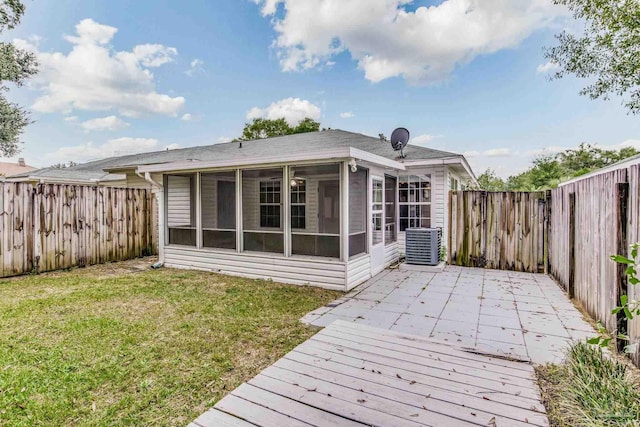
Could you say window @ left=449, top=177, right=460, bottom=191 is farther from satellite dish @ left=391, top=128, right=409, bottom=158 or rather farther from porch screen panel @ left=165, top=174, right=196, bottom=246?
porch screen panel @ left=165, top=174, right=196, bottom=246

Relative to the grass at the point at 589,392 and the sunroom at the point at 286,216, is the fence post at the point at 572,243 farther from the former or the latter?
the sunroom at the point at 286,216

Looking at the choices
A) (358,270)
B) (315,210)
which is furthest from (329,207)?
(358,270)

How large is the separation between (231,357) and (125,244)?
291 inches

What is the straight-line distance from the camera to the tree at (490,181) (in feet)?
70.9

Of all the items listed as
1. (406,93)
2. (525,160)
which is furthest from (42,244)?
(525,160)

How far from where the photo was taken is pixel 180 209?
7.91 m

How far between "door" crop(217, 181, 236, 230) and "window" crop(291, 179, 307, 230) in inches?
55.9

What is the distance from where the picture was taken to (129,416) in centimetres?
220

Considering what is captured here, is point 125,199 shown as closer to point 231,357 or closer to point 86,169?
point 231,357

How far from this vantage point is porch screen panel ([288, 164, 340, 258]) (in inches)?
233

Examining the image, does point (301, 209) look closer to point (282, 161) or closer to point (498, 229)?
point (282, 161)

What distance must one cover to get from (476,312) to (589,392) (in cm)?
220

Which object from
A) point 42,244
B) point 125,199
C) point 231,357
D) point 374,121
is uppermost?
point 374,121

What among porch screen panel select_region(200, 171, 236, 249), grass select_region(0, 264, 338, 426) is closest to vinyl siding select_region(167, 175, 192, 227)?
porch screen panel select_region(200, 171, 236, 249)
